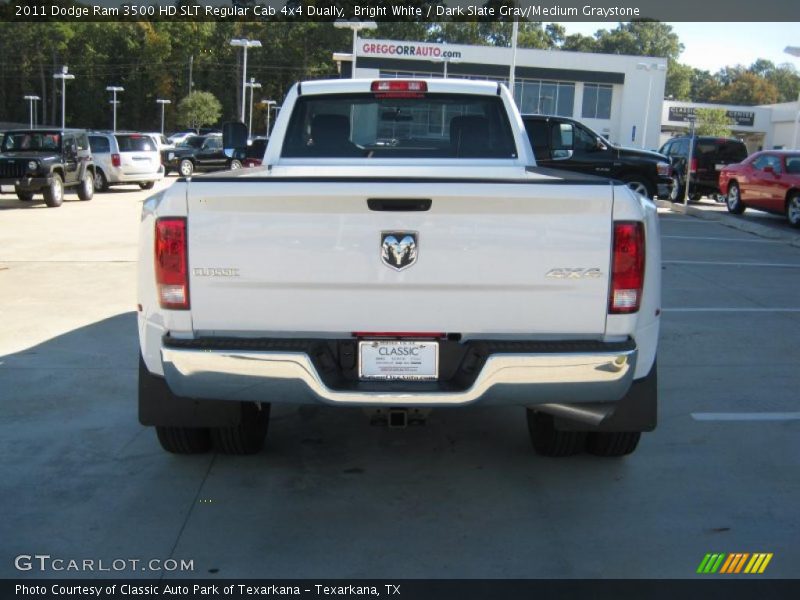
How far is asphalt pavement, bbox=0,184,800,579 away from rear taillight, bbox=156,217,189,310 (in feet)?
3.39

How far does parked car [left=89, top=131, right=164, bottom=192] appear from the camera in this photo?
25016 mm

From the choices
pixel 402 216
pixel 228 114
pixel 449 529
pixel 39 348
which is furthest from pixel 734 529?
pixel 228 114

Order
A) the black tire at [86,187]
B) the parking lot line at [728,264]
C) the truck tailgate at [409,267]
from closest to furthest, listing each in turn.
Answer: the truck tailgate at [409,267]
the parking lot line at [728,264]
the black tire at [86,187]

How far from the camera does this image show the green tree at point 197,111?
8081 centimetres

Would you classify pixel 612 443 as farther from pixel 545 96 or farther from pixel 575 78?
pixel 575 78

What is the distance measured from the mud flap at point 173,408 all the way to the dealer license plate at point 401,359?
30.4 inches

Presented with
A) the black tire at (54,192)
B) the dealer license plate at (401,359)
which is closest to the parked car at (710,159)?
the black tire at (54,192)

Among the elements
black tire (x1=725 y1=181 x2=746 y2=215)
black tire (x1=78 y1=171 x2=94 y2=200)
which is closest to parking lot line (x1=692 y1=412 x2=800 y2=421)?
black tire (x1=725 y1=181 x2=746 y2=215)

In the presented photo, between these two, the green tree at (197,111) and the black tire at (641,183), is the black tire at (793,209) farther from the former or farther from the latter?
the green tree at (197,111)

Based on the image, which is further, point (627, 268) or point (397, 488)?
point (397, 488)

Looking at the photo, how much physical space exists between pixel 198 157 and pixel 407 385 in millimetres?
32754

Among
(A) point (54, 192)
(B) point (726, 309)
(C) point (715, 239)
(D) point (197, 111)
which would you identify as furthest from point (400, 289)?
(D) point (197, 111)

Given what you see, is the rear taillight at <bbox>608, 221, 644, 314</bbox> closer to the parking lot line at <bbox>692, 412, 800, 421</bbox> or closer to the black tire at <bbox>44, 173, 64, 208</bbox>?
the parking lot line at <bbox>692, 412, 800, 421</bbox>

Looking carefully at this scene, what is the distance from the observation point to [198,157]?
34875mm
